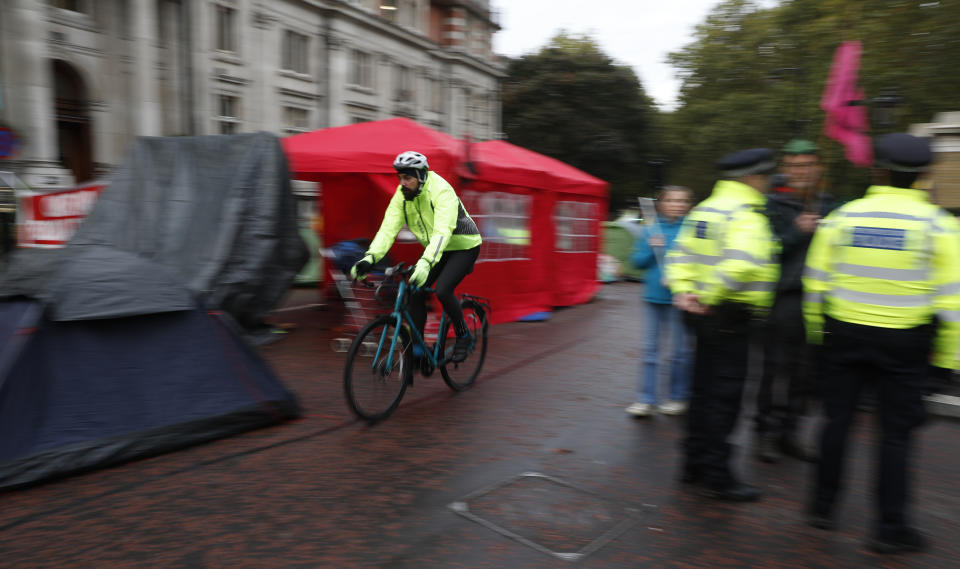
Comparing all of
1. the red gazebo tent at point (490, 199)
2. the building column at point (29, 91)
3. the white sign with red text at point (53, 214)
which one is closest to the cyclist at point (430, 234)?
the red gazebo tent at point (490, 199)

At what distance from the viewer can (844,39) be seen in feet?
52.9

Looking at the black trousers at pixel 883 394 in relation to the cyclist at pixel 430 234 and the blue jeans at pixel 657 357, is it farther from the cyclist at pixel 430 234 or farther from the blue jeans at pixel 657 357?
the cyclist at pixel 430 234

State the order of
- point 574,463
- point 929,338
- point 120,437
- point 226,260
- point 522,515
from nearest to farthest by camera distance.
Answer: point 929,338 < point 522,515 < point 120,437 < point 574,463 < point 226,260

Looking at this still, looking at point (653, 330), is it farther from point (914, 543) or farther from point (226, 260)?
point (226, 260)

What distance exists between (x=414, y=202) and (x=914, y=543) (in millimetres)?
3949

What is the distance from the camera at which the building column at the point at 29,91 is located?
14.2 metres

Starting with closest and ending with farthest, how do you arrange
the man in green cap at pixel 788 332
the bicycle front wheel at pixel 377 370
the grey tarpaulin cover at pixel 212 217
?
the man in green cap at pixel 788 332 → the bicycle front wheel at pixel 377 370 → the grey tarpaulin cover at pixel 212 217

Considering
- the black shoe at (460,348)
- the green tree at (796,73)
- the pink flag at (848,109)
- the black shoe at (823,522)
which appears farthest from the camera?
the green tree at (796,73)

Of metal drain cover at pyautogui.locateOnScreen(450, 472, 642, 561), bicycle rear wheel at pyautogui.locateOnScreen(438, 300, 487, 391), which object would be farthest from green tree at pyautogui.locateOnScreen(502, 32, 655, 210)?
metal drain cover at pyautogui.locateOnScreen(450, 472, 642, 561)

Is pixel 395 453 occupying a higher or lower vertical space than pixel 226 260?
lower

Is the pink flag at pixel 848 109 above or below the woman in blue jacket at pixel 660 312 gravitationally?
above

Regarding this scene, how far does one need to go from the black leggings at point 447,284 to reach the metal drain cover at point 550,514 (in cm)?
180

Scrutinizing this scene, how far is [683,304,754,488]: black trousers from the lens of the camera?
3.65 metres

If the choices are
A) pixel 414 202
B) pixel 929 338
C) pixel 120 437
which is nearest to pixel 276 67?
pixel 414 202
